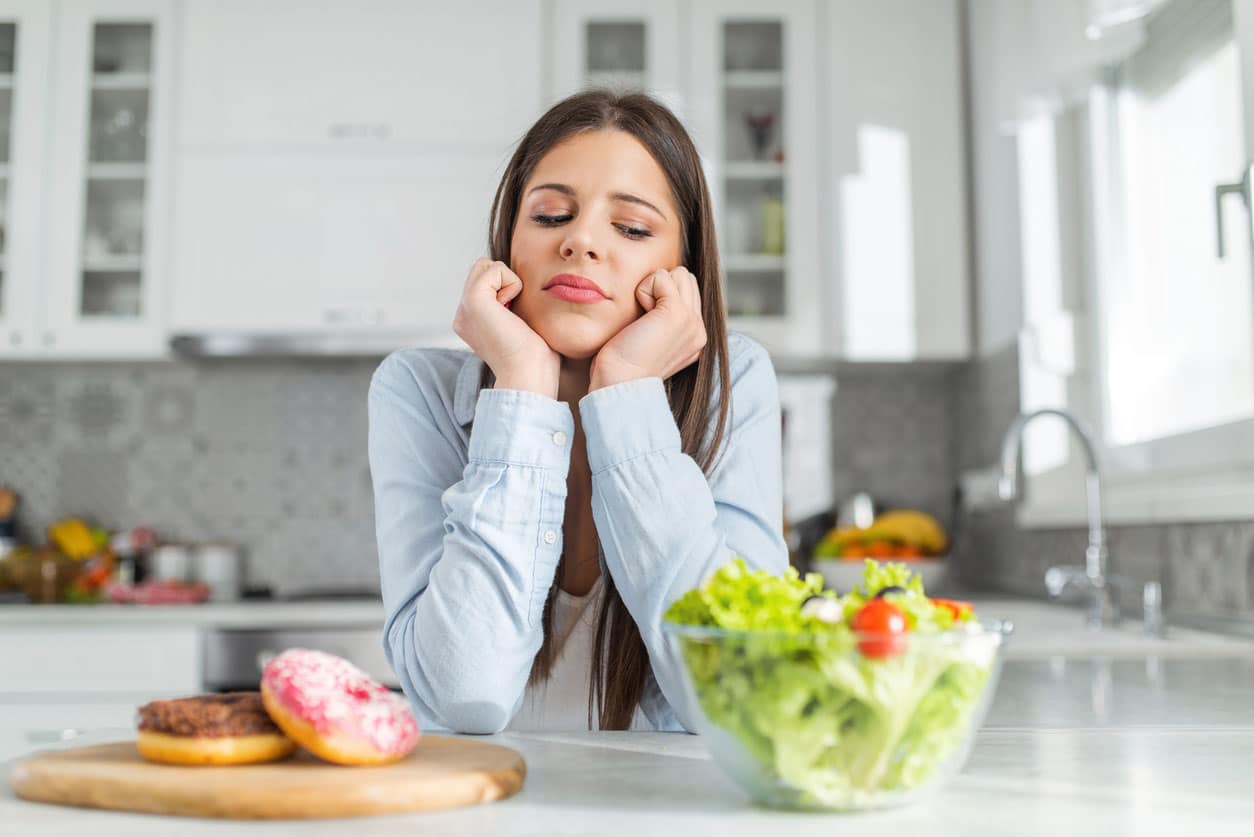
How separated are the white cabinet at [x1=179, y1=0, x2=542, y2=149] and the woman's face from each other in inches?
73.8

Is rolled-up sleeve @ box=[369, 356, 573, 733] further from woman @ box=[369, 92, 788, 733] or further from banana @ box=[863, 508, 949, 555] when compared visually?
banana @ box=[863, 508, 949, 555]

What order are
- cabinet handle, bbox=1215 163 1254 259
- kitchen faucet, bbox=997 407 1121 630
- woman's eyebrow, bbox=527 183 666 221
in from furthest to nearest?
kitchen faucet, bbox=997 407 1121 630 → cabinet handle, bbox=1215 163 1254 259 → woman's eyebrow, bbox=527 183 666 221

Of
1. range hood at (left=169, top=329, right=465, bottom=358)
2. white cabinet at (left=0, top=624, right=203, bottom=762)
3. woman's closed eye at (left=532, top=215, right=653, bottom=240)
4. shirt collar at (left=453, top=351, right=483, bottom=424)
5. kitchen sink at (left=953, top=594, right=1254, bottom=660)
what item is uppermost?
range hood at (left=169, top=329, right=465, bottom=358)

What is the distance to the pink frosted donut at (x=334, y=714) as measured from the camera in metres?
0.62

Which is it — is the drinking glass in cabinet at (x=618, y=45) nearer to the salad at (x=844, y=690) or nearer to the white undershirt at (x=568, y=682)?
the white undershirt at (x=568, y=682)

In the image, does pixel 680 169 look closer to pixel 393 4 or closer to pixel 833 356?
pixel 833 356

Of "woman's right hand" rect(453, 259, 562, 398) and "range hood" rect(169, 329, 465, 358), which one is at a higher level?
"range hood" rect(169, 329, 465, 358)

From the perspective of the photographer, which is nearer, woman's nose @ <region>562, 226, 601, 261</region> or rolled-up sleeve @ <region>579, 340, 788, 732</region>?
rolled-up sleeve @ <region>579, 340, 788, 732</region>

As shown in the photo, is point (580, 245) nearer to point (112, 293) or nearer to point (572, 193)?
point (572, 193)

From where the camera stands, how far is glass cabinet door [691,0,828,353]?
310cm

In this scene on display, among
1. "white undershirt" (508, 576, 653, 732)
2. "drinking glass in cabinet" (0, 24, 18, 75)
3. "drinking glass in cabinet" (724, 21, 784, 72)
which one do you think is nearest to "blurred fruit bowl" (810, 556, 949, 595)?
"drinking glass in cabinet" (724, 21, 784, 72)

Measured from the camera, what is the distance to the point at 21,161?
3.07m

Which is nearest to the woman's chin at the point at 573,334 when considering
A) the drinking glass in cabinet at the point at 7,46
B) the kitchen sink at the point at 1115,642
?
the kitchen sink at the point at 1115,642

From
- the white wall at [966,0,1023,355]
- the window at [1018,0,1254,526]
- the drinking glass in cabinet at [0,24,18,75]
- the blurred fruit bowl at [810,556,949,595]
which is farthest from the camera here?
the drinking glass in cabinet at [0,24,18,75]
